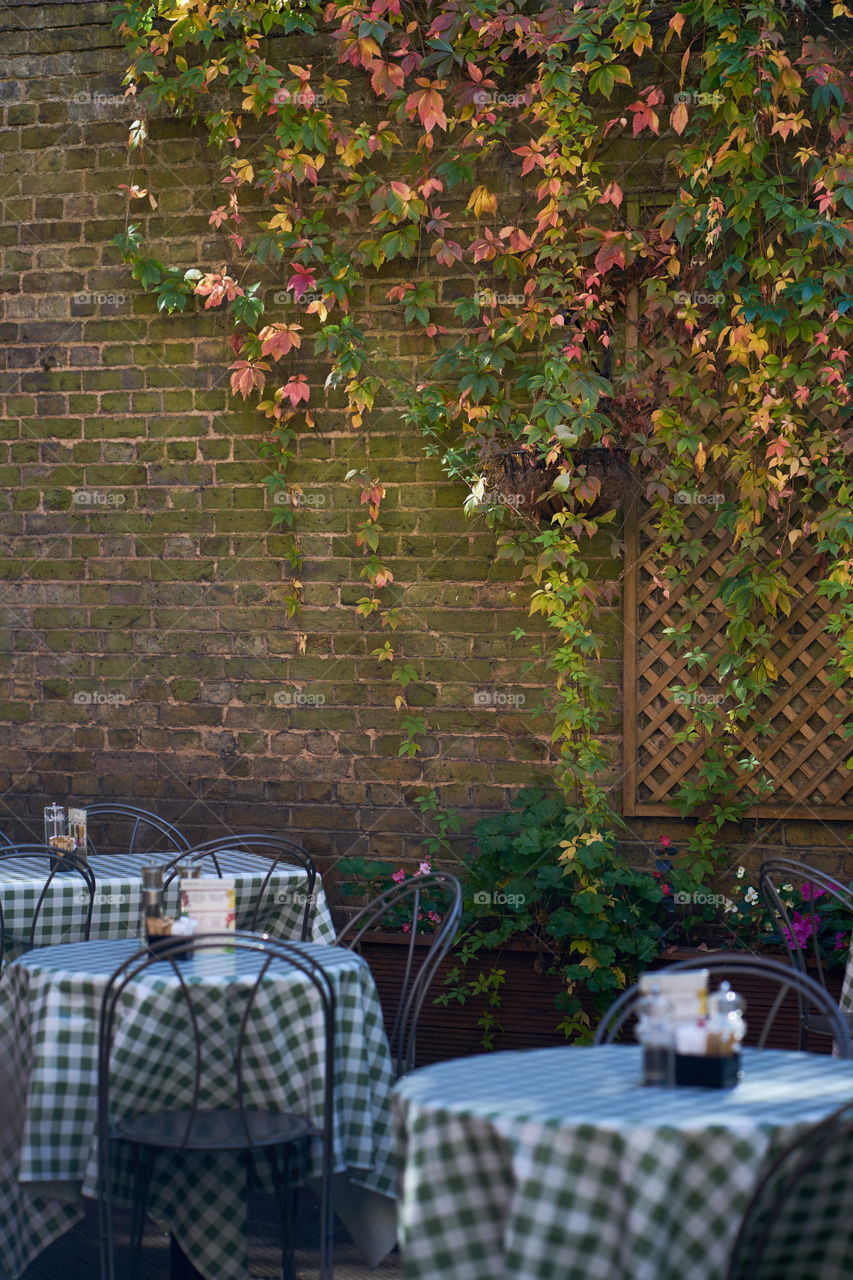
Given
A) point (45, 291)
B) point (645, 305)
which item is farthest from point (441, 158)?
point (45, 291)

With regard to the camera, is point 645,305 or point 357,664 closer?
point 645,305

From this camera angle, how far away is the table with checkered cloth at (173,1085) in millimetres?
2529

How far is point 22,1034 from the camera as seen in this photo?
107 inches

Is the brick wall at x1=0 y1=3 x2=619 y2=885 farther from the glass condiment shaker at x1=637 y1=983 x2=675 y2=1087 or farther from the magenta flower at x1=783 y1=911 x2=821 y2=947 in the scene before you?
the glass condiment shaker at x1=637 y1=983 x2=675 y2=1087

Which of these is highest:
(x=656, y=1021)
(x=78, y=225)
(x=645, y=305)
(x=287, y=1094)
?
(x=78, y=225)

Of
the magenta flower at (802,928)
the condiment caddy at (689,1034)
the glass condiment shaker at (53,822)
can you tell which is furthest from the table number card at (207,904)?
the magenta flower at (802,928)

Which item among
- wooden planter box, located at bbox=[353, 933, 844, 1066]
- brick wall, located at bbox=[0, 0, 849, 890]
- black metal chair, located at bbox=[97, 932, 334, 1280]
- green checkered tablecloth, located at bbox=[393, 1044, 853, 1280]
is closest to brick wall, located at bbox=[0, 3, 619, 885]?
brick wall, located at bbox=[0, 0, 849, 890]

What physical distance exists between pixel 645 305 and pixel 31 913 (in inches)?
114

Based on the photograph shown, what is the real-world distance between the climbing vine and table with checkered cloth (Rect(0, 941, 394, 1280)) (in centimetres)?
205

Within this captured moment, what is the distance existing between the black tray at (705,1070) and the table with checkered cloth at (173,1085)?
861 millimetres

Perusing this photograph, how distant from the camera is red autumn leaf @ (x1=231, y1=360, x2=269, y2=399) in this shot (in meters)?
4.91

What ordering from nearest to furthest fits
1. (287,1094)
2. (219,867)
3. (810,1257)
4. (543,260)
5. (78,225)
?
(810,1257)
(287,1094)
(219,867)
(543,260)
(78,225)

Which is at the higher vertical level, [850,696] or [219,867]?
[850,696]

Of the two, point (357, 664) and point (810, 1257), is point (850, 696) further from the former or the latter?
point (810, 1257)
